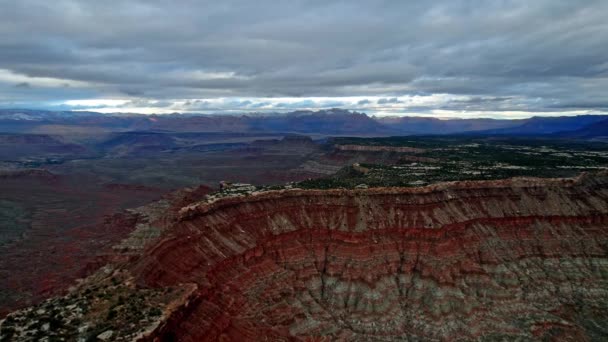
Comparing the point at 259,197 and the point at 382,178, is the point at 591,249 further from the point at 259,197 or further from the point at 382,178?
the point at 259,197

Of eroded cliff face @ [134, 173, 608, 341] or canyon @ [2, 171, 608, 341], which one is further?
eroded cliff face @ [134, 173, 608, 341]

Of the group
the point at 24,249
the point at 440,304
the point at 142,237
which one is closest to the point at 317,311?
the point at 440,304

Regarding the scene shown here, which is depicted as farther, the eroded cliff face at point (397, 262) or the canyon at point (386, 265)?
the eroded cliff face at point (397, 262)

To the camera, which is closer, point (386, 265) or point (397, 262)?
point (386, 265)

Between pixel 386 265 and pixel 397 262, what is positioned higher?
pixel 397 262
